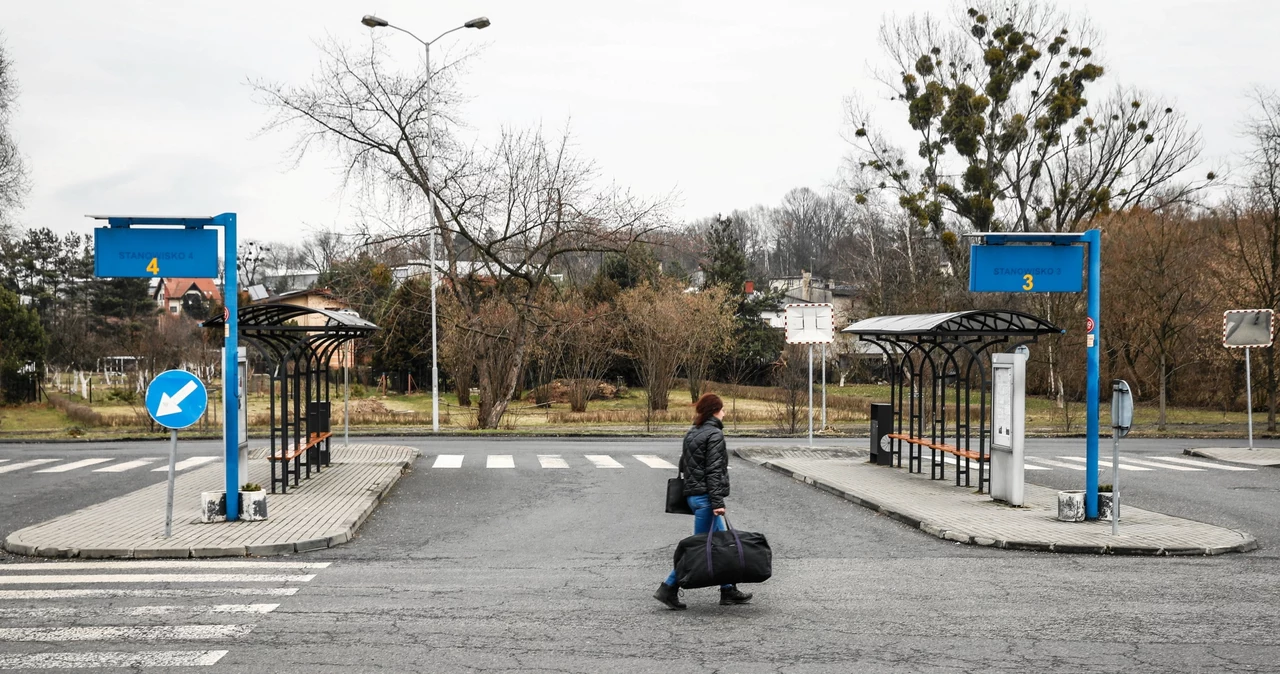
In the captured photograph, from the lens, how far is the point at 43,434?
3053 centimetres

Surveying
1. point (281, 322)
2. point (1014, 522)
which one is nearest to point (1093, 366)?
point (1014, 522)

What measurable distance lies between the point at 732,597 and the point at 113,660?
427 centimetres

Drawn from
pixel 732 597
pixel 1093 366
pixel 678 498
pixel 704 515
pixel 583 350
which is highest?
pixel 583 350

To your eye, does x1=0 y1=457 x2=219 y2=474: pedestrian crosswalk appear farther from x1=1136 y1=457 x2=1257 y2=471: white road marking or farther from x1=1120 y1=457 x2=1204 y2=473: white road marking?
x1=1120 y1=457 x2=1204 y2=473: white road marking

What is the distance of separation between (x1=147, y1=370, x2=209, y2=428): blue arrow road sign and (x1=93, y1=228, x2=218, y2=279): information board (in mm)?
1220

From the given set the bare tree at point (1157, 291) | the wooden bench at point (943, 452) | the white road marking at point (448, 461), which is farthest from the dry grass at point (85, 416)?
the bare tree at point (1157, 291)

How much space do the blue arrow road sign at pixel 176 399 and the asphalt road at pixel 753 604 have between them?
201 centimetres

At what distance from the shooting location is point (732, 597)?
26.8 ft

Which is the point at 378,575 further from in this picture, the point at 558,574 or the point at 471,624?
the point at 471,624

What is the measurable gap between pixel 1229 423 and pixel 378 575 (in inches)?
1334

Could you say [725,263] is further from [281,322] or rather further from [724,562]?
[724,562]

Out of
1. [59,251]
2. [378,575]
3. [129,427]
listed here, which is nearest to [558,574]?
[378,575]

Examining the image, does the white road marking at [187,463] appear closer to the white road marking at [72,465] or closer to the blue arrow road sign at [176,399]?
the white road marking at [72,465]

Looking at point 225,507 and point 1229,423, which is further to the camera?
point 1229,423
